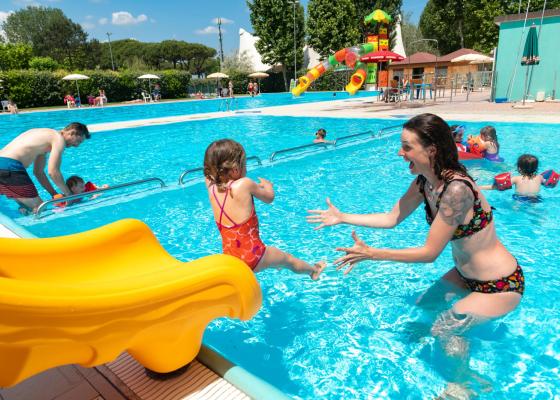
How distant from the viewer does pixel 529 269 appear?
435 cm

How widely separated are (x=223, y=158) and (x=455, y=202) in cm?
157

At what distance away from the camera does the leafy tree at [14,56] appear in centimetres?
5078

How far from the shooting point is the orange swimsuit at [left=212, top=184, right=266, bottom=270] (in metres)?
3.08

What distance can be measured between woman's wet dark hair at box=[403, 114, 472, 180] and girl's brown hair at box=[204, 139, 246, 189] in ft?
3.99

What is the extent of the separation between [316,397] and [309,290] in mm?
1407

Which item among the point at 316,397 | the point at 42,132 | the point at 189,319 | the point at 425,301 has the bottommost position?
the point at 316,397

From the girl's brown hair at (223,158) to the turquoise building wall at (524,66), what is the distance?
20.8 metres

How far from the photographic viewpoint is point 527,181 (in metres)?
5.94

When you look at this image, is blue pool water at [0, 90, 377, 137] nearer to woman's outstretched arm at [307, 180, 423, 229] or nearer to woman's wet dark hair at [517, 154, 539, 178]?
woman's outstretched arm at [307, 180, 423, 229]

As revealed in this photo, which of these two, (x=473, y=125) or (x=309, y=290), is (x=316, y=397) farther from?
(x=473, y=125)

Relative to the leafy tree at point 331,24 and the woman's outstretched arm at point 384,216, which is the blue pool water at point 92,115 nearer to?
the woman's outstretched arm at point 384,216

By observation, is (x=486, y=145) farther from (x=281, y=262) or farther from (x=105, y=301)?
(x=105, y=301)

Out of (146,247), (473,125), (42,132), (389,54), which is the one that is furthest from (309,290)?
(389,54)

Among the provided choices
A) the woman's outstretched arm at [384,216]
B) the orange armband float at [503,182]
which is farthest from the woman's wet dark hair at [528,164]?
the woman's outstretched arm at [384,216]
